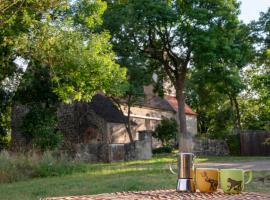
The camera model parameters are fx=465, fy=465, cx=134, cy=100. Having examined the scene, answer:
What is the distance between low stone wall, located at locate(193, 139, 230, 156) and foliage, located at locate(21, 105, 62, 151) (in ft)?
44.2

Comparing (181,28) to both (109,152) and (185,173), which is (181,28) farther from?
(185,173)

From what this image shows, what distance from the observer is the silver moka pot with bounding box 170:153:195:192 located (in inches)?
146

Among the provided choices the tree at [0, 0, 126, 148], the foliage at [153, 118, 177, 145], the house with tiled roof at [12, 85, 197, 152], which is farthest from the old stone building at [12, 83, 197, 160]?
the tree at [0, 0, 126, 148]

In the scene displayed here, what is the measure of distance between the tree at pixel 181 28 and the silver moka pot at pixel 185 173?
29140 mm

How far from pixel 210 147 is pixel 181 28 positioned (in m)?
10.6

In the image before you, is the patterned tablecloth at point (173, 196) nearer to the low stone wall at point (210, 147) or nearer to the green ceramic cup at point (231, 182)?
the green ceramic cup at point (231, 182)

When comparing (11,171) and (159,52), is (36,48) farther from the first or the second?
(159,52)

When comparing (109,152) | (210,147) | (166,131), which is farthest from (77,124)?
(210,147)

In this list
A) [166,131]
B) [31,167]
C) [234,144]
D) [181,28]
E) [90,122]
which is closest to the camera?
[31,167]

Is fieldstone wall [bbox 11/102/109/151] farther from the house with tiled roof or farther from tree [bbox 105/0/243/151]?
tree [bbox 105/0/243/151]

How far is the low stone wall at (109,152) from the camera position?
30.0m

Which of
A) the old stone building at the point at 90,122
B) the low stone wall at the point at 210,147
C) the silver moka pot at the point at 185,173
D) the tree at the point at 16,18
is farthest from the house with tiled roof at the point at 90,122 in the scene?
the silver moka pot at the point at 185,173

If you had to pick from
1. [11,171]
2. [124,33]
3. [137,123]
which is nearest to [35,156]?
[11,171]

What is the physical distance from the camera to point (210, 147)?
1531 inches
